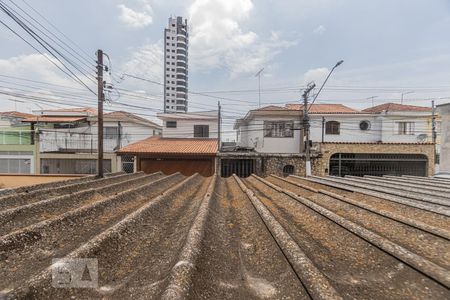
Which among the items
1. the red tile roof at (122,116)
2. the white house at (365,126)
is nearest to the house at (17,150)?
the red tile roof at (122,116)

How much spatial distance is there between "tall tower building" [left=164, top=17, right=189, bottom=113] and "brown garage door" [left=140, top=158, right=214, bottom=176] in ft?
213

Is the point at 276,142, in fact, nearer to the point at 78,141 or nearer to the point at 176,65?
the point at 78,141


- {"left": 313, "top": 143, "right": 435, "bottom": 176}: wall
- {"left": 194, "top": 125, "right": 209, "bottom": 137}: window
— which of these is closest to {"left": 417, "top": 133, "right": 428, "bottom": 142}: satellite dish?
{"left": 313, "top": 143, "right": 435, "bottom": 176}: wall

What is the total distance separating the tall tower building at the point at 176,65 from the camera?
79812 millimetres

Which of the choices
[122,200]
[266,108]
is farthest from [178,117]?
[122,200]

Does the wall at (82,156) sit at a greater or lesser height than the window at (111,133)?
lesser

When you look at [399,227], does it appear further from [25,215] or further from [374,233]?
[25,215]

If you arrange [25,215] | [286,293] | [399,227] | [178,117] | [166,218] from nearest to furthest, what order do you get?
[286,293], [399,227], [25,215], [166,218], [178,117]

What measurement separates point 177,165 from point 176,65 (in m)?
74.2

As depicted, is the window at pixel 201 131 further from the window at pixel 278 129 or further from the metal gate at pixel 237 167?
the metal gate at pixel 237 167

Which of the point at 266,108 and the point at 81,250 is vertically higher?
the point at 266,108

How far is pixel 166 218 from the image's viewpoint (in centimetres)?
370

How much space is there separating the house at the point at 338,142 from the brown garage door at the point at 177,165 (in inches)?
56.1

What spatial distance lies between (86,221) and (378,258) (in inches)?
148
